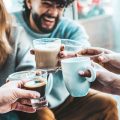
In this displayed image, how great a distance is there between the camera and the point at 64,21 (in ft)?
3.18

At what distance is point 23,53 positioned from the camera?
3.02 feet

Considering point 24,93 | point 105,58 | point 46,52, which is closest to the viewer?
point 24,93

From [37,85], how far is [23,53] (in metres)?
0.26

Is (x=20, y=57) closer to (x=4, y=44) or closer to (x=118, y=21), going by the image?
(x=4, y=44)

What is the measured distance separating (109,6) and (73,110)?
532 mm

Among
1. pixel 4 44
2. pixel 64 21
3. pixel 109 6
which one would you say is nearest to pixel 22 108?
pixel 4 44

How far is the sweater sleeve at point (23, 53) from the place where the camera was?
910mm

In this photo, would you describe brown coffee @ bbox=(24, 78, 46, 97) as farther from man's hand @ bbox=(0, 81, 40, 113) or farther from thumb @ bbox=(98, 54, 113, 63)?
thumb @ bbox=(98, 54, 113, 63)

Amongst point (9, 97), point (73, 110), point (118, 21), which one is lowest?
point (73, 110)

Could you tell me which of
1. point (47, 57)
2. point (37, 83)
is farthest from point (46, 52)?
point (37, 83)

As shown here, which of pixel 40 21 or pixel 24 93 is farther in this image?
pixel 40 21

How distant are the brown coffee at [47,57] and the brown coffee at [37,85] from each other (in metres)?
0.10

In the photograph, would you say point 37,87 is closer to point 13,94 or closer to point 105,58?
point 13,94

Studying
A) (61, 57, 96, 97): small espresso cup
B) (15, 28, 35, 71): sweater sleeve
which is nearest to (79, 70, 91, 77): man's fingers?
(61, 57, 96, 97): small espresso cup
